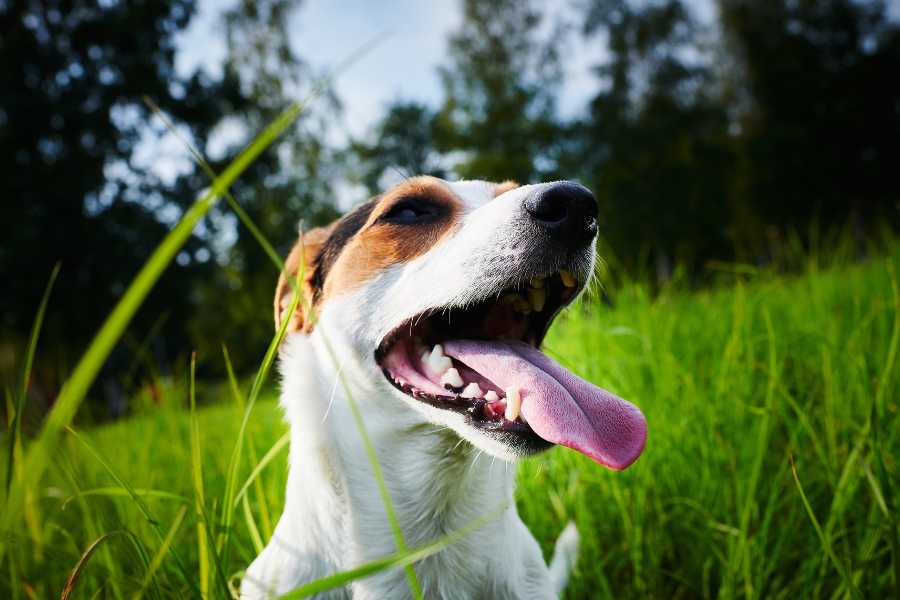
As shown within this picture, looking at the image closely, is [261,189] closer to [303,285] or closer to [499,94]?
[499,94]

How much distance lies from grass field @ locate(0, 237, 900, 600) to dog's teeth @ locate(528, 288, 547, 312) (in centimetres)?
37

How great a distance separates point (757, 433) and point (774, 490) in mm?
399

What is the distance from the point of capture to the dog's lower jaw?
139 centimetres

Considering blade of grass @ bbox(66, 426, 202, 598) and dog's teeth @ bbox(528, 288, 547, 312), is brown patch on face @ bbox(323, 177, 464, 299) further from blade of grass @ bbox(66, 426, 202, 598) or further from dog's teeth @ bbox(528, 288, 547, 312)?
blade of grass @ bbox(66, 426, 202, 598)

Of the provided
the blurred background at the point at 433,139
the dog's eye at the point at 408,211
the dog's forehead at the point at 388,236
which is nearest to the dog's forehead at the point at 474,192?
the dog's forehead at the point at 388,236

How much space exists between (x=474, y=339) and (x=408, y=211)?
0.63 metres

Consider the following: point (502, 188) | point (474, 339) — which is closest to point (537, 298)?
point (474, 339)

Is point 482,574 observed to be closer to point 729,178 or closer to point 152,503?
point 152,503

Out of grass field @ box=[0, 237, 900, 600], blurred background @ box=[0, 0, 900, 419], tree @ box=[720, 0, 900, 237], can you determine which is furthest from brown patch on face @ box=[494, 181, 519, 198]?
tree @ box=[720, 0, 900, 237]

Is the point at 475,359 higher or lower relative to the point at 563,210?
lower

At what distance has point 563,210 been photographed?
144cm

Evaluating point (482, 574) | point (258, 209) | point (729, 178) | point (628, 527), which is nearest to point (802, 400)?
point (628, 527)

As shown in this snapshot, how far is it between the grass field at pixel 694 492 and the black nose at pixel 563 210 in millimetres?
704

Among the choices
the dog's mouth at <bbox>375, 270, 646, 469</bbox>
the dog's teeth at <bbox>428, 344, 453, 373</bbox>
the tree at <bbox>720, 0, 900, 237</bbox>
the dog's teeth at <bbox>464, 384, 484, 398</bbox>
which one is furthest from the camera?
the tree at <bbox>720, 0, 900, 237</bbox>
